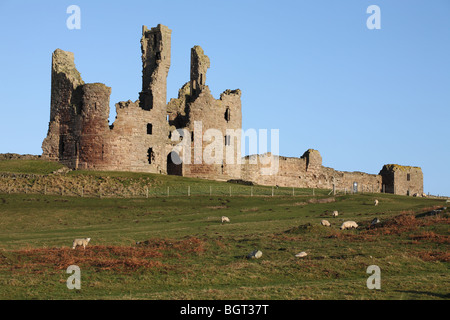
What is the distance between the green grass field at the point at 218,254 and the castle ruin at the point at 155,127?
59.8 ft

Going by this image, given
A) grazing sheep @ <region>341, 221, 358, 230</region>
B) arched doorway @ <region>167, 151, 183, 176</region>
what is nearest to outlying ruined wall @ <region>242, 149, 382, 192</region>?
arched doorway @ <region>167, 151, 183, 176</region>

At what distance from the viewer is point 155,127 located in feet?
212

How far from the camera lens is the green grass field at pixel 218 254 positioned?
720 inches

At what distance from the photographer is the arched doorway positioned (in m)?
67.5

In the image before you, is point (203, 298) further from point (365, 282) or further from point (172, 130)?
point (172, 130)

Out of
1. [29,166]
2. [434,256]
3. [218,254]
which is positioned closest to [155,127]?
[29,166]

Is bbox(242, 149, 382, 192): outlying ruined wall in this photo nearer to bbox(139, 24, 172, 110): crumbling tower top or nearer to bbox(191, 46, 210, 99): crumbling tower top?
bbox(191, 46, 210, 99): crumbling tower top

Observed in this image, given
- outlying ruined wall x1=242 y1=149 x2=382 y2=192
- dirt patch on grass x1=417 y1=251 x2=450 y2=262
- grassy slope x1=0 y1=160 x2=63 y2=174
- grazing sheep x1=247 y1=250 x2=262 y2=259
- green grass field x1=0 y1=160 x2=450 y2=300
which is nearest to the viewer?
green grass field x1=0 y1=160 x2=450 y2=300

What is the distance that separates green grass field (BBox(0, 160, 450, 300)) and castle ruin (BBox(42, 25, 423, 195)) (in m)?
18.2

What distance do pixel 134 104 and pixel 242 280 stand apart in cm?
4504

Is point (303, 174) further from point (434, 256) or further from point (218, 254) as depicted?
point (434, 256)

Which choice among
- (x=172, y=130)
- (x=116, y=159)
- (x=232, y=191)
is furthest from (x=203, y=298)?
(x=172, y=130)

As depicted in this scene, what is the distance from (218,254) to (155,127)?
40.8 meters

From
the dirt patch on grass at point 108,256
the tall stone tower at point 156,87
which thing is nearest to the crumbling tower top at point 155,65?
the tall stone tower at point 156,87
